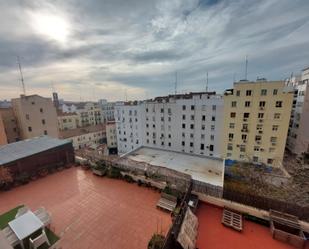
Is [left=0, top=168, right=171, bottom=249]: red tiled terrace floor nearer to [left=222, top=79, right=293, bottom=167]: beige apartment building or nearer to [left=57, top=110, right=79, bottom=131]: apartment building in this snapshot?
[left=222, top=79, right=293, bottom=167]: beige apartment building

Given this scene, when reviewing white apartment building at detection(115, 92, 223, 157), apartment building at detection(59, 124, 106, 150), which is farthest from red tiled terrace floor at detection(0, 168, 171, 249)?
apartment building at detection(59, 124, 106, 150)

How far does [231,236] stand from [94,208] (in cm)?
758

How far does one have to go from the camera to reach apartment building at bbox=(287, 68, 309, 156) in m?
21.8

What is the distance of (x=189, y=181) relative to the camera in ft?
32.3

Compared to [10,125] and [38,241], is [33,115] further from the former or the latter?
[38,241]

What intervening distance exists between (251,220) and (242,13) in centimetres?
1309

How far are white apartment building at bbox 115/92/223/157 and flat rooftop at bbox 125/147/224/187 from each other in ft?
12.7

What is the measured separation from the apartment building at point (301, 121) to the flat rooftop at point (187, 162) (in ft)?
52.7

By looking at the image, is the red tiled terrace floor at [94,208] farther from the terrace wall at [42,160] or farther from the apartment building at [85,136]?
the apartment building at [85,136]

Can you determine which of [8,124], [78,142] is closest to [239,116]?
[78,142]

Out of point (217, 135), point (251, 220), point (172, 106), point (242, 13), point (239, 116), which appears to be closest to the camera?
point (251, 220)

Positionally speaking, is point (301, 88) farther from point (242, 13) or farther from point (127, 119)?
point (127, 119)

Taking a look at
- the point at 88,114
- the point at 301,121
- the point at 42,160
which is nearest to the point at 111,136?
the point at 88,114

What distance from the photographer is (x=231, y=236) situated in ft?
24.9
